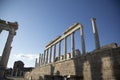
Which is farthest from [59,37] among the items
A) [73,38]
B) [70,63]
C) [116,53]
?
[116,53]

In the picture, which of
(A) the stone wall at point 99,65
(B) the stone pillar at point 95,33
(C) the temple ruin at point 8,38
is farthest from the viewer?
(C) the temple ruin at point 8,38

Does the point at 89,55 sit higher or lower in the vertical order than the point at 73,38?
lower

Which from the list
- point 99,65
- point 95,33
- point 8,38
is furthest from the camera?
point 8,38

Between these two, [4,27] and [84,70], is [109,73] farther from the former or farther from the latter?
[4,27]

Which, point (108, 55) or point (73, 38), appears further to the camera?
point (73, 38)

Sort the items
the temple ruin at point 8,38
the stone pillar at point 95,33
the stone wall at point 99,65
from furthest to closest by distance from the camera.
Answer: the temple ruin at point 8,38, the stone pillar at point 95,33, the stone wall at point 99,65

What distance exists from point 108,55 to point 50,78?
6323 millimetres

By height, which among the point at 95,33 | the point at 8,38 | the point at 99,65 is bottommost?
the point at 99,65

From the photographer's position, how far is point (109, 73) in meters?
7.26

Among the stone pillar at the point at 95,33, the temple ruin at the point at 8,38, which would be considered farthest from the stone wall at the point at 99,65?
the temple ruin at the point at 8,38

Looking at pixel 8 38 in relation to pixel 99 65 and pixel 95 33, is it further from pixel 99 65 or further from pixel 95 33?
pixel 99 65

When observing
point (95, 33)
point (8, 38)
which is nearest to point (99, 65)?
point (95, 33)

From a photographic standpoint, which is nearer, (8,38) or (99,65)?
(99,65)

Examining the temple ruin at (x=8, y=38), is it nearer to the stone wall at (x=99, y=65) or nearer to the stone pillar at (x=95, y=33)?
the stone wall at (x=99, y=65)
